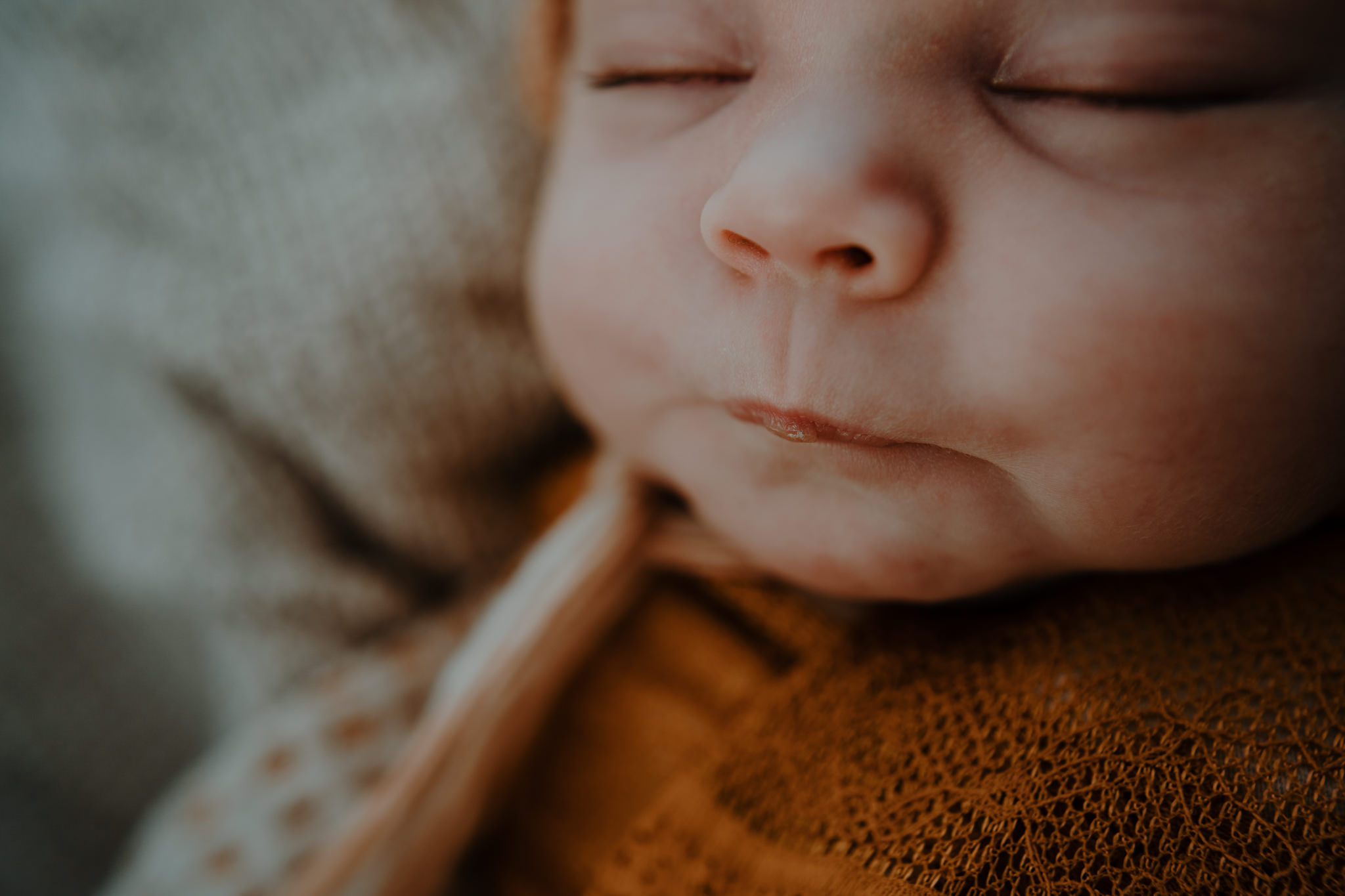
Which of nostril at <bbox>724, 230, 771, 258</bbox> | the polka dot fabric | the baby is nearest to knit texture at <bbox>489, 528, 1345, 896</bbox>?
the baby

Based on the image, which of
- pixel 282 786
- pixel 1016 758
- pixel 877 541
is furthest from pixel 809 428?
pixel 282 786

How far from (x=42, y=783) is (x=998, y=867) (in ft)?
2.87

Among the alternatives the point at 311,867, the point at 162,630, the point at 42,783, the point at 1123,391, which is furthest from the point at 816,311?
the point at 42,783

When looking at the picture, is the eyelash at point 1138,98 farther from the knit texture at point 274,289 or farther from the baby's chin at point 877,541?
the knit texture at point 274,289

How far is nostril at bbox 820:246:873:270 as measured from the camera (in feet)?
1.34

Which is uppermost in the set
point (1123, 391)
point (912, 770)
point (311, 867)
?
point (1123, 391)

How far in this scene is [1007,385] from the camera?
1.28 feet

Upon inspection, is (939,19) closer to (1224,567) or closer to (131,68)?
(1224,567)

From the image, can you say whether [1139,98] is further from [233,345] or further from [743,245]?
[233,345]

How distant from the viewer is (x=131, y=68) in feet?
2.73

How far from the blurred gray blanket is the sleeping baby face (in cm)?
40

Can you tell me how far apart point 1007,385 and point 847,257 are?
98mm

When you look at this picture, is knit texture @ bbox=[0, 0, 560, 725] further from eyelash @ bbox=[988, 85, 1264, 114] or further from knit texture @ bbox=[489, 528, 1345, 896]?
eyelash @ bbox=[988, 85, 1264, 114]

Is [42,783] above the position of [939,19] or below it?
below
